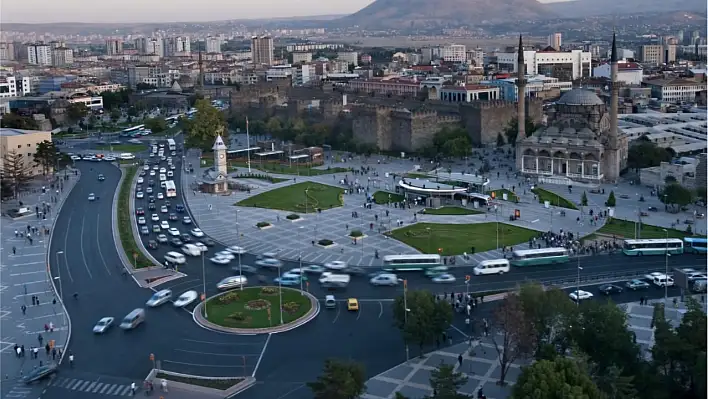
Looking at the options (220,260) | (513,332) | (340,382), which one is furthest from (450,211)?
(340,382)

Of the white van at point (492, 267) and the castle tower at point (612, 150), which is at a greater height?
the castle tower at point (612, 150)

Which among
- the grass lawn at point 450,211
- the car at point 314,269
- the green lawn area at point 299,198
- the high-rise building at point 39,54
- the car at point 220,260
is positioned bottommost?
the car at point 314,269

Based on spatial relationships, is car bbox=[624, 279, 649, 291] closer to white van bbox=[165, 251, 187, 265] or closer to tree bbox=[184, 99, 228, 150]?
white van bbox=[165, 251, 187, 265]

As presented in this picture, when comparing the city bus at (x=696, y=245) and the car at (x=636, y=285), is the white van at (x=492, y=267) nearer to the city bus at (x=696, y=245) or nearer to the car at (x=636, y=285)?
the car at (x=636, y=285)

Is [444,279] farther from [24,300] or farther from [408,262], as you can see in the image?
[24,300]

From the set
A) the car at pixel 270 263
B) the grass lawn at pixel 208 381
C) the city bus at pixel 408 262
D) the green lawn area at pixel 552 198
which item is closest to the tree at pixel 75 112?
the green lawn area at pixel 552 198

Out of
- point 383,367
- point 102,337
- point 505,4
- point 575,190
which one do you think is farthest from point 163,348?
point 505,4
